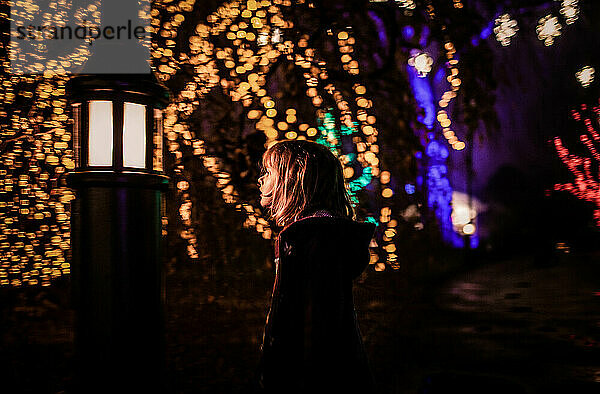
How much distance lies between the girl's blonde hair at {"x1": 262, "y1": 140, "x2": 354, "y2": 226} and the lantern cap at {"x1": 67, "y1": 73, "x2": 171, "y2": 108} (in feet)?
2.26

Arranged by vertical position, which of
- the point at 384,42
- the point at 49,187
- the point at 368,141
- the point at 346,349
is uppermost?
the point at 384,42

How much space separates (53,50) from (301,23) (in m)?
2.17

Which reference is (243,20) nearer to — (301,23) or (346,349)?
(301,23)

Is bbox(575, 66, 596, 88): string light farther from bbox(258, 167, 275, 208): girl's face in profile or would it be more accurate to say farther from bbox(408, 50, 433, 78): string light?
bbox(258, 167, 275, 208): girl's face in profile

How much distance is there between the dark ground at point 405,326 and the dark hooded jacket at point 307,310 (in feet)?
8.24

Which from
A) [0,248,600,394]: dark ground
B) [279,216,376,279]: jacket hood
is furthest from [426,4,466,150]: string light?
[279,216,376,279]: jacket hood

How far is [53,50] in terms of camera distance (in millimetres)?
3984

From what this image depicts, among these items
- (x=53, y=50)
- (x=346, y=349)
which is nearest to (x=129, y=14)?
(x=53, y=50)

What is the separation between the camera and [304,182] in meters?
1.57

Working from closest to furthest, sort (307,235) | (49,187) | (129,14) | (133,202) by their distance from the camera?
(307,235) < (133,202) < (129,14) < (49,187)

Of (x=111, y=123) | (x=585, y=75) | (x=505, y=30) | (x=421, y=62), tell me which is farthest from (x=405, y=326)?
(x=111, y=123)

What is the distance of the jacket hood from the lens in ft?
4.74

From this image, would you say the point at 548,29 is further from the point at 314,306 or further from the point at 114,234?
the point at 114,234

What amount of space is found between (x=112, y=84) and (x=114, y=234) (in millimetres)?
613
